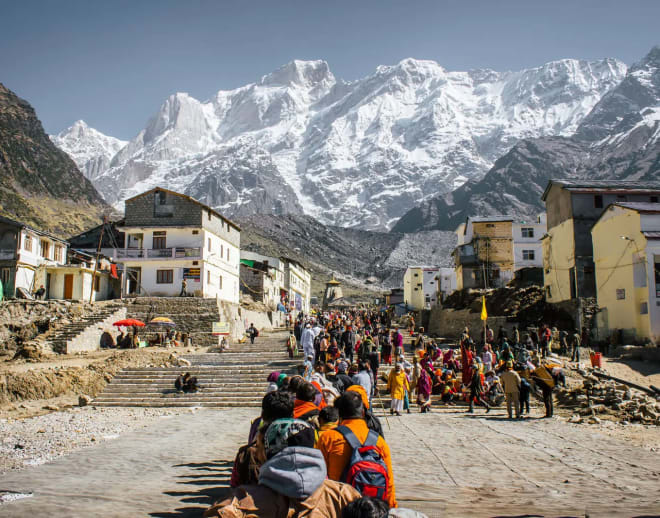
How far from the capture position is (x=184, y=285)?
118 ft

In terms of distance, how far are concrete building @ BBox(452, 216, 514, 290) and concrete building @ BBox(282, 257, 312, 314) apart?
21.0 meters

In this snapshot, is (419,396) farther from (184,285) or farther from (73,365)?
(184,285)

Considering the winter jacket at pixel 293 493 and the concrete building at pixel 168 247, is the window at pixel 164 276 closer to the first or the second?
the concrete building at pixel 168 247

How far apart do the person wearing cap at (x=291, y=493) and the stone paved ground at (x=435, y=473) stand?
198cm

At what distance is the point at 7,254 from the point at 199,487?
32420 mm

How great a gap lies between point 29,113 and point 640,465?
117077 millimetres

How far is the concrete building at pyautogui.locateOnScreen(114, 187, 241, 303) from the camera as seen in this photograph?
120 ft

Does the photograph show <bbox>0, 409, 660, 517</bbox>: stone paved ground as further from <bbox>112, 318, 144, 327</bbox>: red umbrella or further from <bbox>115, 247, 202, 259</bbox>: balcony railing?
<bbox>115, 247, 202, 259</bbox>: balcony railing

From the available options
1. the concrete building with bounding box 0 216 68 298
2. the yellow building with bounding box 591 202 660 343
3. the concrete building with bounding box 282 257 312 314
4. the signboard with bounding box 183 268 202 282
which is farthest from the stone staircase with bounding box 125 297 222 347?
the concrete building with bounding box 282 257 312 314

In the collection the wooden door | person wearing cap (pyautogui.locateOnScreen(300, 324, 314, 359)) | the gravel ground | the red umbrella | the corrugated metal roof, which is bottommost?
the gravel ground

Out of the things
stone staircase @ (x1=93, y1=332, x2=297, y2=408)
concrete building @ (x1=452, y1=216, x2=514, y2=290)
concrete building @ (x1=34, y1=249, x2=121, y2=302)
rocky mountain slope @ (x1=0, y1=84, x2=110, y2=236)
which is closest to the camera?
stone staircase @ (x1=93, y1=332, x2=297, y2=408)

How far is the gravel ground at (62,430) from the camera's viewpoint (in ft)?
Result: 33.9

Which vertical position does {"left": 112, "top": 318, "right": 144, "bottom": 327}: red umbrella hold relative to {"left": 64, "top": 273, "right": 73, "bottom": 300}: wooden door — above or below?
below

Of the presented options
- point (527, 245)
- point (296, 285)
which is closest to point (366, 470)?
point (527, 245)
